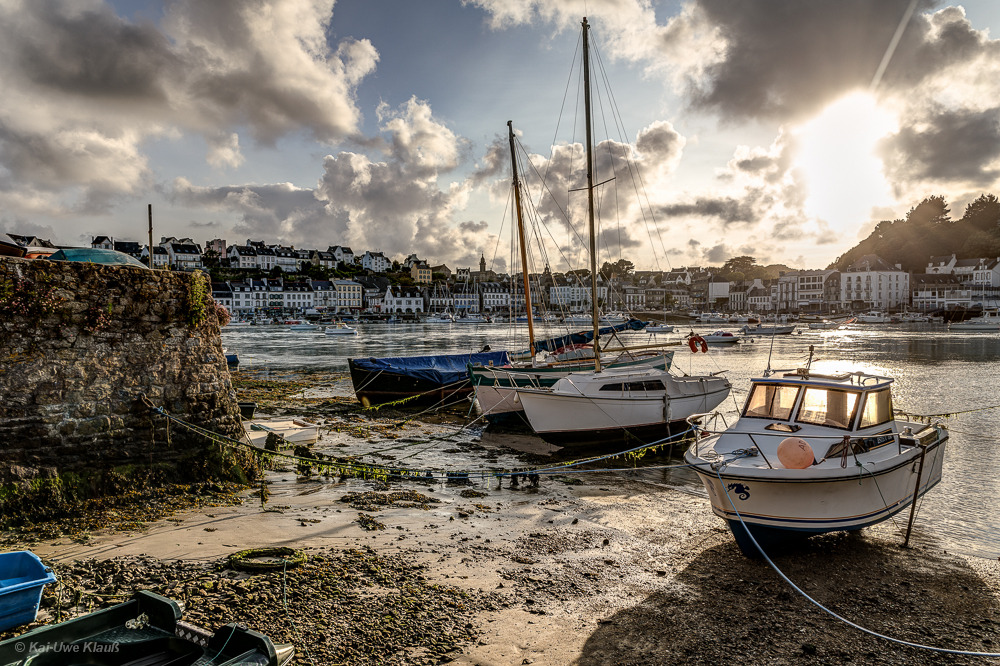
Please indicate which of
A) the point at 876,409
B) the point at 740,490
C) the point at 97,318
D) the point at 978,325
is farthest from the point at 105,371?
the point at 978,325

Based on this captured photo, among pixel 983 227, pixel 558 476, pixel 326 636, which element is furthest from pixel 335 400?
pixel 983 227

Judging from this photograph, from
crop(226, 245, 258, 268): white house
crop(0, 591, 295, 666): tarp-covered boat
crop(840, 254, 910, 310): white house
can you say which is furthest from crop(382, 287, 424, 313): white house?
crop(0, 591, 295, 666): tarp-covered boat

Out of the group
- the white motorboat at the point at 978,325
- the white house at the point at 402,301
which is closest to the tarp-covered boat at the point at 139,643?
the white motorboat at the point at 978,325

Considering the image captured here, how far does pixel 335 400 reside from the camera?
2395cm

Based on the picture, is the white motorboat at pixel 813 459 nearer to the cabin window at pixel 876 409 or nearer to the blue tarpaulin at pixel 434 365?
the cabin window at pixel 876 409

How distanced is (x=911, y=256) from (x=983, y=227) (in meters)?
20.6

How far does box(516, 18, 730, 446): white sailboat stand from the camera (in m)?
15.9

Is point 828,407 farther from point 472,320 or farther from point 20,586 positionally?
point 472,320

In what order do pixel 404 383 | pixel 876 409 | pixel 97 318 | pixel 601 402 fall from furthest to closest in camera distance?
pixel 404 383 < pixel 601 402 < pixel 876 409 < pixel 97 318

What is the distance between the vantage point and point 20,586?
473cm

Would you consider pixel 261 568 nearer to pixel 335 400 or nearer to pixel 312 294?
pixel 335 400

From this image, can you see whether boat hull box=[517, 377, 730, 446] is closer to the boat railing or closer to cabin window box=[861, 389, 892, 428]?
the boat railing

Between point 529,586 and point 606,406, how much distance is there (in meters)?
9.63

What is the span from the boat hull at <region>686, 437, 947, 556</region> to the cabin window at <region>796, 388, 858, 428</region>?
0.90 m
